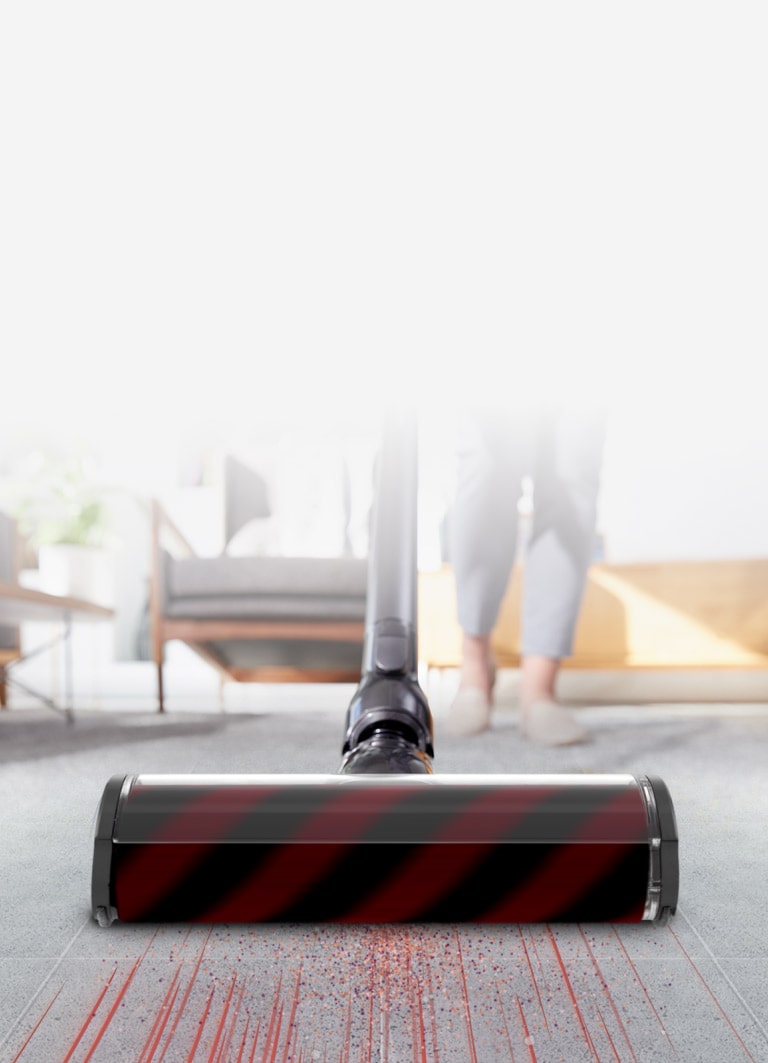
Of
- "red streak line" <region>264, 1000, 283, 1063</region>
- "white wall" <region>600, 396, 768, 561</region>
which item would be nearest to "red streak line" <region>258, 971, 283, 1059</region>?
"red streak line" <region>264, 1000, 283, 1063</region>

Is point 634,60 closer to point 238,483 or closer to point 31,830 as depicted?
point 31,830

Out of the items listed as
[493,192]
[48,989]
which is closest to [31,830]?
[48,989]

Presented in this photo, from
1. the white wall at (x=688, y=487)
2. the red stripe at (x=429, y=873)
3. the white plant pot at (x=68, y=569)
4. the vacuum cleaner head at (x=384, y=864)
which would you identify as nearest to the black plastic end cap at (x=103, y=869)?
the vacuum cleaner head at (x=384, y=864)

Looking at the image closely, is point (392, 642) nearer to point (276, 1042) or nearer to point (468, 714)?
point (276, 1042)

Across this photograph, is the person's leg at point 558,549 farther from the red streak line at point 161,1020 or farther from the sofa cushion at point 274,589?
the red streak line at point 161,1020

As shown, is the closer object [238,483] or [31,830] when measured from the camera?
[31,830]

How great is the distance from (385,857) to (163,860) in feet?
0.32

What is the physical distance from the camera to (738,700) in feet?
7.71

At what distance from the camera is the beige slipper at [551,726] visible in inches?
44.8

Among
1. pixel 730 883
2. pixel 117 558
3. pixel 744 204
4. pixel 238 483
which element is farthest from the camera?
pixel 117 558

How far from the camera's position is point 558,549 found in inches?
47.3

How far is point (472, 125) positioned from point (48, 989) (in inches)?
30.9

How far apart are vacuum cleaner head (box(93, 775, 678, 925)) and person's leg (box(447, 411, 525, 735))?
0.90 m

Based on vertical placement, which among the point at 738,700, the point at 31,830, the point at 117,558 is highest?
the point at 31,830
